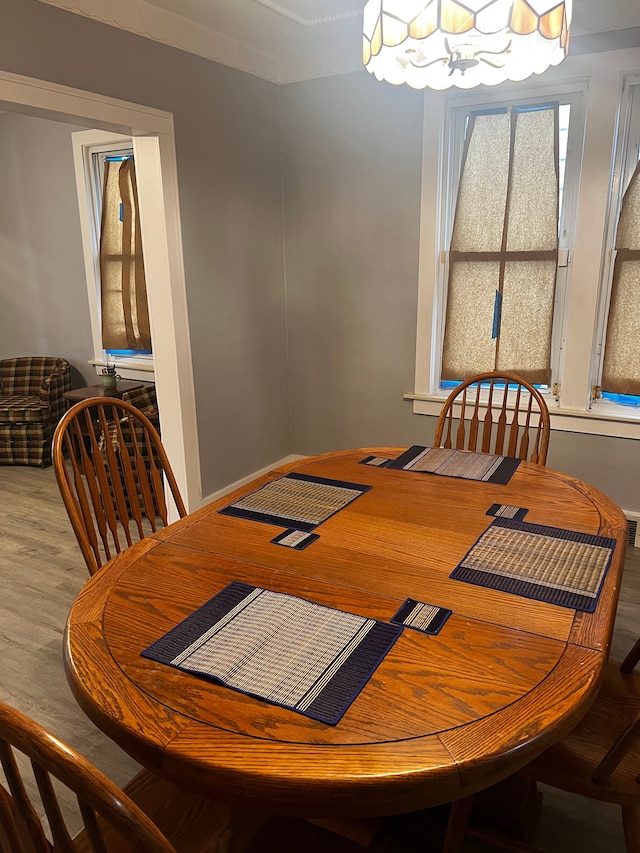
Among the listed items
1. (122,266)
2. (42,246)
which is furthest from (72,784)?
(42,246)

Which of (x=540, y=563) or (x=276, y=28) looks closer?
(x=540, y=563)

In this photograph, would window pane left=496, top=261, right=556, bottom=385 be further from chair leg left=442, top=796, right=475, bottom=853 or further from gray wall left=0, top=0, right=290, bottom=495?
chair leg left=442, top=796, right=475, bottom=853

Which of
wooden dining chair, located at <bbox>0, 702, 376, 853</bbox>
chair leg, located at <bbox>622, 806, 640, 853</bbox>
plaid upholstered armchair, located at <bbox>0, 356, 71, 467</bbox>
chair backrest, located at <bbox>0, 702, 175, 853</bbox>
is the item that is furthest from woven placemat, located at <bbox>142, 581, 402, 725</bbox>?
plaid upholstered armchair, located at <bbox>0, 356, 71, 467</bbox>

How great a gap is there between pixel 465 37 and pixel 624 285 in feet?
6.61

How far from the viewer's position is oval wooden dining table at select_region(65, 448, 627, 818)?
838 millimetres

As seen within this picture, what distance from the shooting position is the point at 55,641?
2365 mm

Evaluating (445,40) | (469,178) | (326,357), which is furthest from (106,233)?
(445,40)

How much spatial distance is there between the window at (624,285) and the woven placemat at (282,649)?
2.42m

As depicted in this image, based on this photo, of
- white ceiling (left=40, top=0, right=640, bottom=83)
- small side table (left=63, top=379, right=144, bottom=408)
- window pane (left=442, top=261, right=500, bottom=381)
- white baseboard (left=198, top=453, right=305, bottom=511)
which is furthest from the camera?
small side table (left=63, top=379, right=144, bottom=408)

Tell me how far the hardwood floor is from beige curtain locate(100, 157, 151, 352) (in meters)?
1.27

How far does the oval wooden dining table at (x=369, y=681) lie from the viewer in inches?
33.0

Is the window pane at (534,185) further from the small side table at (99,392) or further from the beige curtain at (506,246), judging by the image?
the small side table at (99,392)

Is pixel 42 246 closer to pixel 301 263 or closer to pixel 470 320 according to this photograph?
pixel 301 263

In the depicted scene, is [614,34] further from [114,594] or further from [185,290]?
[114,594]
